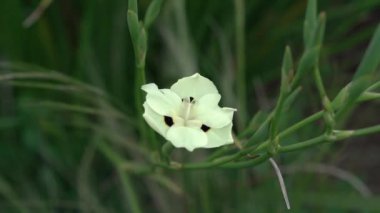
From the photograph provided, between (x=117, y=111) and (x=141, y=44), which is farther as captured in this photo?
(x=117, y=111)

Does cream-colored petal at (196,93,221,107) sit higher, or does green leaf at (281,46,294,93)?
green leaf at (281,46,294,93)

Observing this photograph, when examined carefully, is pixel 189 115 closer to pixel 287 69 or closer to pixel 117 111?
pixel 287 69

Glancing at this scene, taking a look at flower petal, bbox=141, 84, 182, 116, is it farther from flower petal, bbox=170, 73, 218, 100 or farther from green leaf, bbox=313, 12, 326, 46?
green leaf, bbox=313, 12, 326, 46

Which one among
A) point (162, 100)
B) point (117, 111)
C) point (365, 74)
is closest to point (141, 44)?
point (162, 100)


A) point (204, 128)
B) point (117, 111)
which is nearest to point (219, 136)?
point (204, 128)

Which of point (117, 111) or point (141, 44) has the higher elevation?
point (141, 44)

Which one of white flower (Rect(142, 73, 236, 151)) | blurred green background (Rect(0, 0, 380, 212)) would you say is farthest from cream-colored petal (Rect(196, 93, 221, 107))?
blurred green background (Rect(0, 0, 380, 212))

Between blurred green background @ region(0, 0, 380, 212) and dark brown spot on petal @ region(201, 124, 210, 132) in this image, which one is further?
blurred green background @ region(0, 0, 380, 212)
